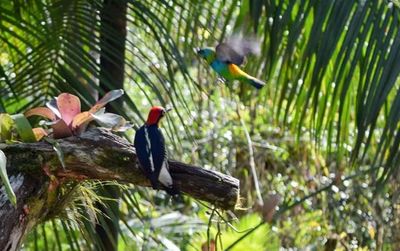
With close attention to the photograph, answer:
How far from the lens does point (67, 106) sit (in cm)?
148

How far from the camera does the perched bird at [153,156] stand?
135 cm

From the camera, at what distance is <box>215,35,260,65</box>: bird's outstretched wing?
69.8 inches

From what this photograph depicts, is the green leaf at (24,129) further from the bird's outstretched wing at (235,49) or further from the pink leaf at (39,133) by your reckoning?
the bird's outstretched wing at (235,49)

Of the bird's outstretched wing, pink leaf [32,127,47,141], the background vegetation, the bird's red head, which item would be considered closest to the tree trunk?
the background vegetation

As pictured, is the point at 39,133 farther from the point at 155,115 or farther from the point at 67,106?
the point at 155,115

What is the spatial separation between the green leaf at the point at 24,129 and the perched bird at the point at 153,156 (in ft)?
0.69

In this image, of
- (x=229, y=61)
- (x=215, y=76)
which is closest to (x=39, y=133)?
(x=229, y=61)

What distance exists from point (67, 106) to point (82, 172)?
0.36 ft

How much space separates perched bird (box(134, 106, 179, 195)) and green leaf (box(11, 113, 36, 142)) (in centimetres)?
21

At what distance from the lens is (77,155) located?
144cm

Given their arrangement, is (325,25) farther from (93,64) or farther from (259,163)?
(259,163)

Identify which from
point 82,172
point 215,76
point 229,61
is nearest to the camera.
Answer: point 82,172

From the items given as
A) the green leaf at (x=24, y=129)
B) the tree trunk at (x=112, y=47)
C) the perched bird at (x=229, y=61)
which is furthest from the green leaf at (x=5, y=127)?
the tree trunk at (x=112, y=47)

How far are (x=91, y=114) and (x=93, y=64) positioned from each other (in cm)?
100
